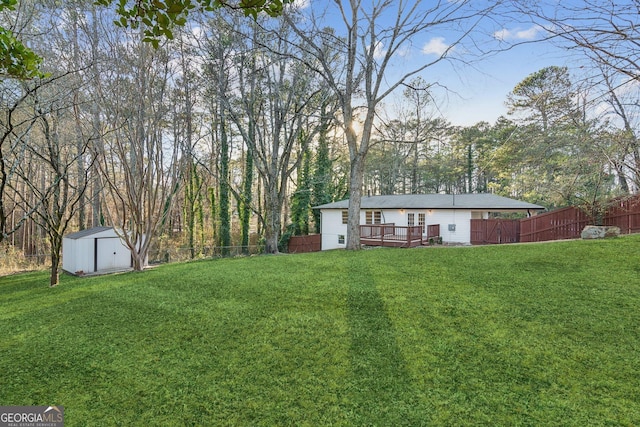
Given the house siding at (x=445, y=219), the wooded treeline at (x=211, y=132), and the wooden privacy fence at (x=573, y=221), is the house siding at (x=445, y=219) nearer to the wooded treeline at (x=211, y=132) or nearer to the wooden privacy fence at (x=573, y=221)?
the wooden privacy fence at (x=573, y=221)

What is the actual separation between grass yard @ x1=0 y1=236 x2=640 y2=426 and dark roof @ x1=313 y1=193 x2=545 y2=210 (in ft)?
33.6

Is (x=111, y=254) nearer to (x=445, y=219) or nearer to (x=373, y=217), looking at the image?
(x=373, y=217)

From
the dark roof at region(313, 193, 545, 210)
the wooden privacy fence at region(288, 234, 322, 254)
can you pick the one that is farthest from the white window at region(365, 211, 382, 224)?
the wooden privacy fence at region(288, 234, 322, 254)

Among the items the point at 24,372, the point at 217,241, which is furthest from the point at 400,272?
the point at 217,241

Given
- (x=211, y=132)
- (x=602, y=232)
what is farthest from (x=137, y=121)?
(x=602, y=232)

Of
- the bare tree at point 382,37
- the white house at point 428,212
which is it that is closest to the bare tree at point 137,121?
the bare tree at point 382,37

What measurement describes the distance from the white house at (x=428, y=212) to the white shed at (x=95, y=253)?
42.0 ft

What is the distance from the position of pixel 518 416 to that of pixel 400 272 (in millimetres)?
4008

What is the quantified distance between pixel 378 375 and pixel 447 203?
15.7 m

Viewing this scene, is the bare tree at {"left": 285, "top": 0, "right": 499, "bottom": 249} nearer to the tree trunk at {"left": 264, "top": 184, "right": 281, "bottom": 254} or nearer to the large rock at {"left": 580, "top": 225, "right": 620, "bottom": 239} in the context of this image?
the tree trunk at {"left": 264, "top": 184, "right": 281, "bottom": 254}

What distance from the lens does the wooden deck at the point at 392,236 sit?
13.9m

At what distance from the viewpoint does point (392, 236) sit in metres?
14.6

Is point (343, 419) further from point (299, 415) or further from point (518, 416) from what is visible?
point (518, 416)

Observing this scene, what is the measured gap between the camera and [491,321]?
145 inches
